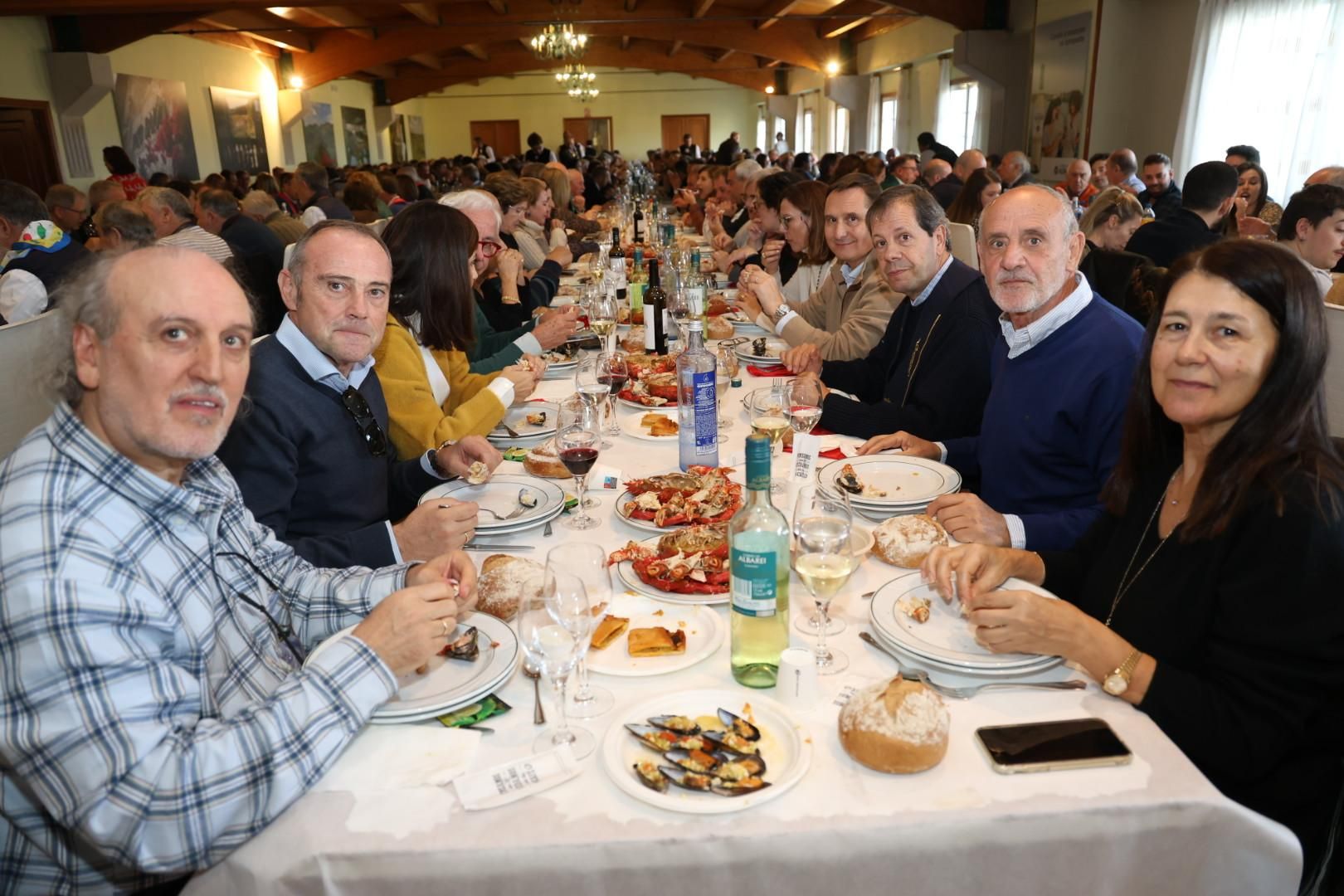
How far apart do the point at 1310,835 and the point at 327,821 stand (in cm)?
138

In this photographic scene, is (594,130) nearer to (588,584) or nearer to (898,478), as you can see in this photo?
(898,478)

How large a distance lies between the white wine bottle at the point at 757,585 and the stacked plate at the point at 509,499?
2.22 ft

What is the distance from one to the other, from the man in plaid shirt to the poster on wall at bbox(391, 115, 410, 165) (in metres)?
23.8

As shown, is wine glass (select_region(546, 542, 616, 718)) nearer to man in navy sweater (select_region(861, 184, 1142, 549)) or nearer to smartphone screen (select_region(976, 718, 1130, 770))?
smartphone screen (select_region(976, 718, 1130, 770))

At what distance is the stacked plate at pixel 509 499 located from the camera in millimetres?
1811

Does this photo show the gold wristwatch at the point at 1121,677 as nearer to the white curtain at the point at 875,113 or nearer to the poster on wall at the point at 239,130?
the poster on wall at the point at 239,130

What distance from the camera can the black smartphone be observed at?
1068 millimetres

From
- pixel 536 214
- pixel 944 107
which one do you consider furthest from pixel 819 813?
pixel 944 107

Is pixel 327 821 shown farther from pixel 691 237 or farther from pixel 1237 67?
pixel 1237 67

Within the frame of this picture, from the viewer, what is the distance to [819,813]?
102 cm

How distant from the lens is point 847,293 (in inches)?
154

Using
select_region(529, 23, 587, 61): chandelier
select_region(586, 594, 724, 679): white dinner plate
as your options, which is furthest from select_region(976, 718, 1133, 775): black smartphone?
select_region(529, 23, 587, 61): chandelier

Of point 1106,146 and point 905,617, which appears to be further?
point 1106,146

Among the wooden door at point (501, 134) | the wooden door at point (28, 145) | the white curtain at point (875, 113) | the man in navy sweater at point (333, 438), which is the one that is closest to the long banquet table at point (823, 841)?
the man in navy sweater at point (333, 438)
